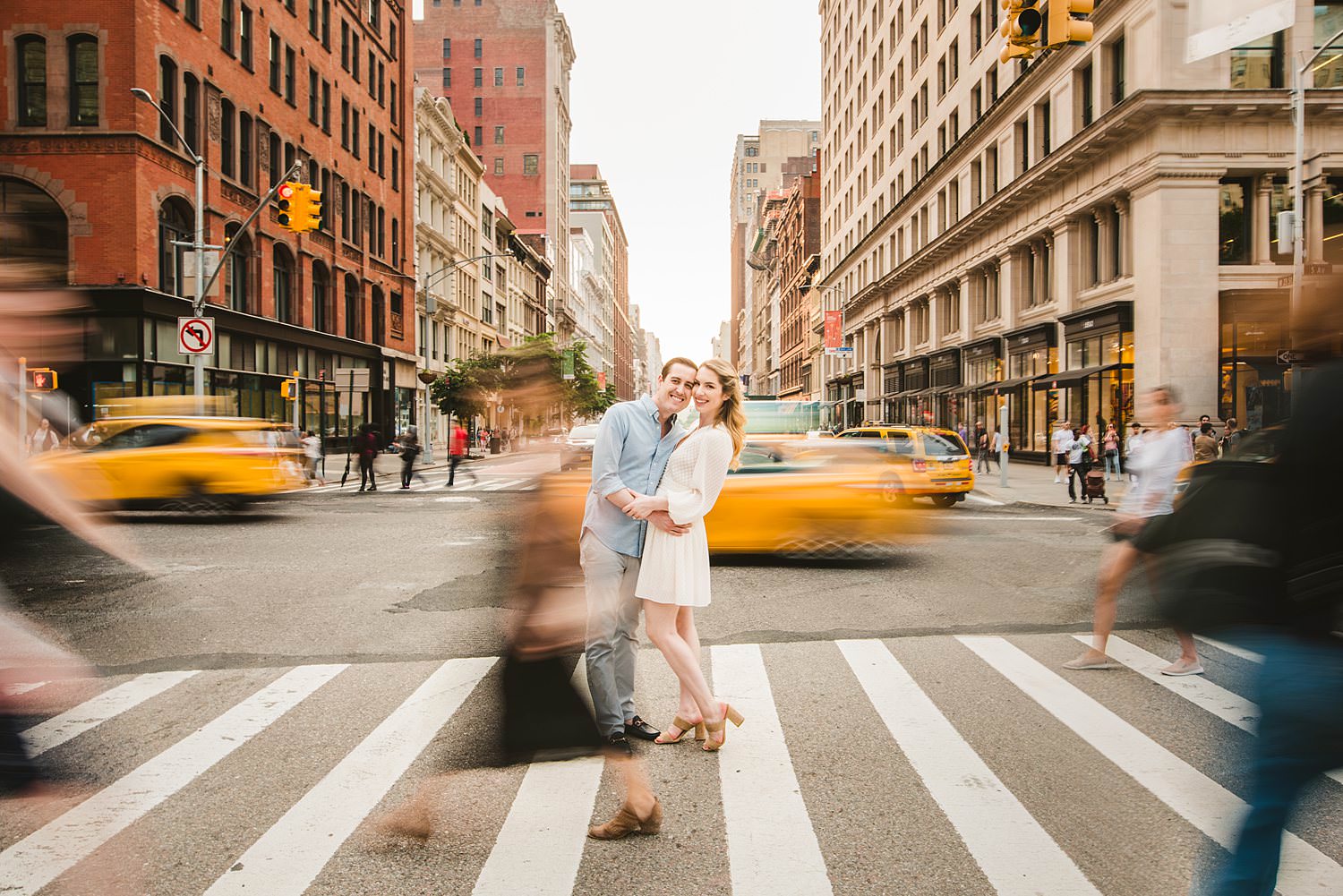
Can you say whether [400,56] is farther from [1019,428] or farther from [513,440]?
[513,440]

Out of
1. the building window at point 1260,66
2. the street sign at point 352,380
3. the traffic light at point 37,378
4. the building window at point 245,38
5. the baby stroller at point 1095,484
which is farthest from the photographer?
the building window at point 245,38

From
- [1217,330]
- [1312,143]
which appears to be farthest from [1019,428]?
[1312,143]

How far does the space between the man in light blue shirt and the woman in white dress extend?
73 mm

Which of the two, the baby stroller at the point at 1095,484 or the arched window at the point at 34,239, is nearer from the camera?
the arched window at the point at 34,239

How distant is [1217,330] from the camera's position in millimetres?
24438

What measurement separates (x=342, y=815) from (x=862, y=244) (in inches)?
2457

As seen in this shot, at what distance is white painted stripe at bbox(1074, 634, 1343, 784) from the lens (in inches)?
203

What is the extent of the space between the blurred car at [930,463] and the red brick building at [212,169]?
16.5m

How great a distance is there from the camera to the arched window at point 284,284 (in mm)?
35812

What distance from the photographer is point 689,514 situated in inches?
154

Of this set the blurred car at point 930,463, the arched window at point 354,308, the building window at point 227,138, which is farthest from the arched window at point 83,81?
the blurred car at point 930,463

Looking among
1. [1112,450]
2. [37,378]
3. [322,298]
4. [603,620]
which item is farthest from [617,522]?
[322,298]

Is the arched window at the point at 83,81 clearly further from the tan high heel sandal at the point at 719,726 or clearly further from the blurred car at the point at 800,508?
the tan high heel sandal at the point at 719,726

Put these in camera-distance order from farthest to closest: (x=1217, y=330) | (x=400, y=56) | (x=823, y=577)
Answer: (x=400, y=56) → (x=1217, y=330) → (x=823, y=577)
